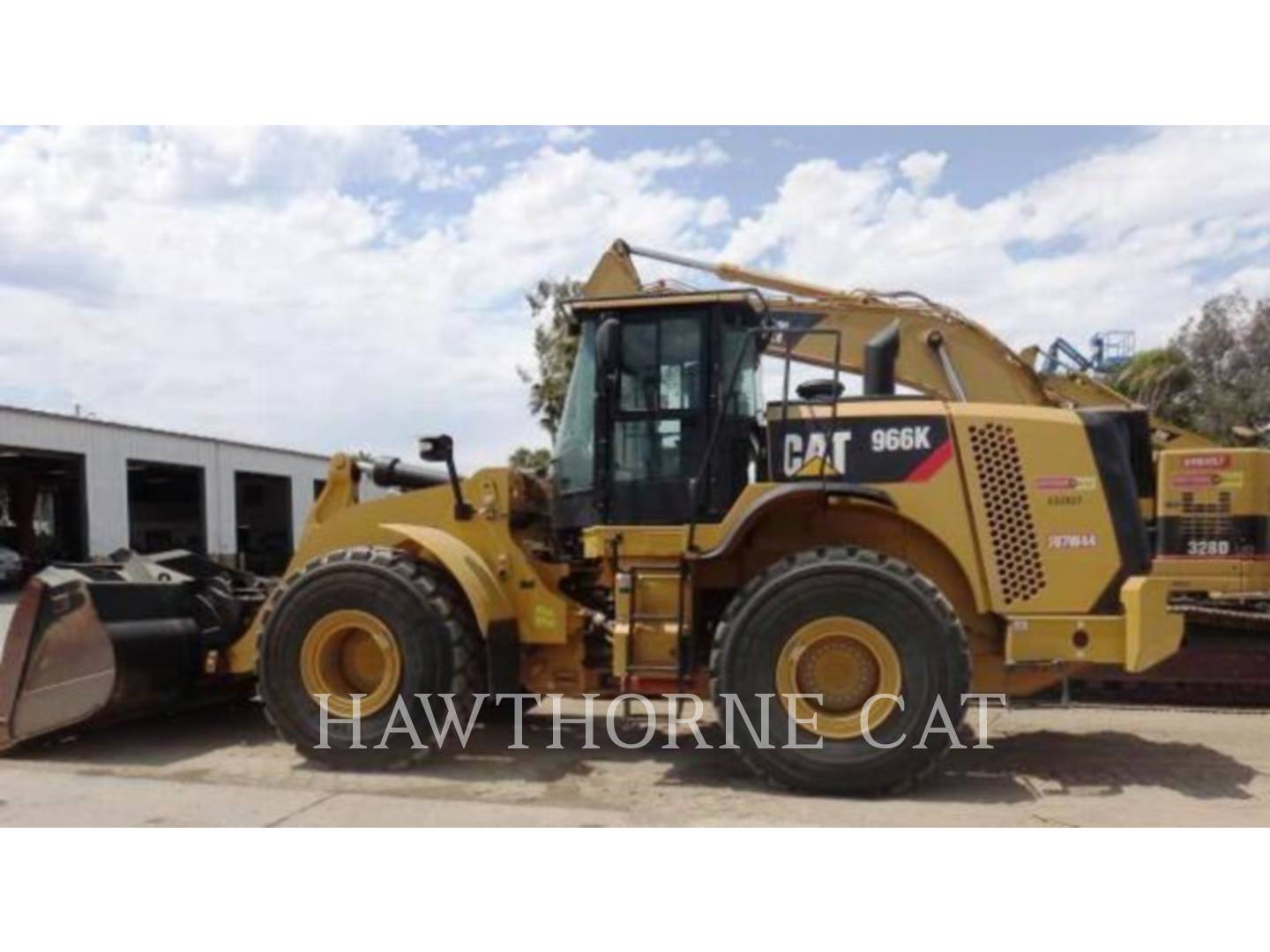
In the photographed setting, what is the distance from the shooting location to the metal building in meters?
29.5

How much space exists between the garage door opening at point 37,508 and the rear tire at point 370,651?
1139 inches

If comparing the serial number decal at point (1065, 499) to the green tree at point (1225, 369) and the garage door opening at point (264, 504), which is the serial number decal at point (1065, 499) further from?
the garage door opening at point (264, 504)

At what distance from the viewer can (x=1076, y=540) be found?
656 cm

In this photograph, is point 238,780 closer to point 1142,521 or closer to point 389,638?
point 389,638

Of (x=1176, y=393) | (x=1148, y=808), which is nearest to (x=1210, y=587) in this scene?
(x=1148, y=808)

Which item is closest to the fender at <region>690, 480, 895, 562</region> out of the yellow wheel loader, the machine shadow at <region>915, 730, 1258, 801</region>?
the yellow wheel loader

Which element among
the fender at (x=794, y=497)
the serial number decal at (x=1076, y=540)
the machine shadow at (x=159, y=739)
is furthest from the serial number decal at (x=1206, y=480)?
the machine shadow at (x=159, y=739)

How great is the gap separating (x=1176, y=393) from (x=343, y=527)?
26480 millimetres

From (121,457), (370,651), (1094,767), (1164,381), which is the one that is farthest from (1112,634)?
(121,457)

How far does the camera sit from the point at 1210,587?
9.82 m

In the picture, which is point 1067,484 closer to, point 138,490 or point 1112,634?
point 1112,634

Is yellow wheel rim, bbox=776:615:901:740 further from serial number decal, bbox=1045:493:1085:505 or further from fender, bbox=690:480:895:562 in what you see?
serial number decal, bbox=1045:493:1085:505

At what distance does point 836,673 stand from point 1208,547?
5173 millimetres

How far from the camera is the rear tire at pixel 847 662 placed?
622cm
